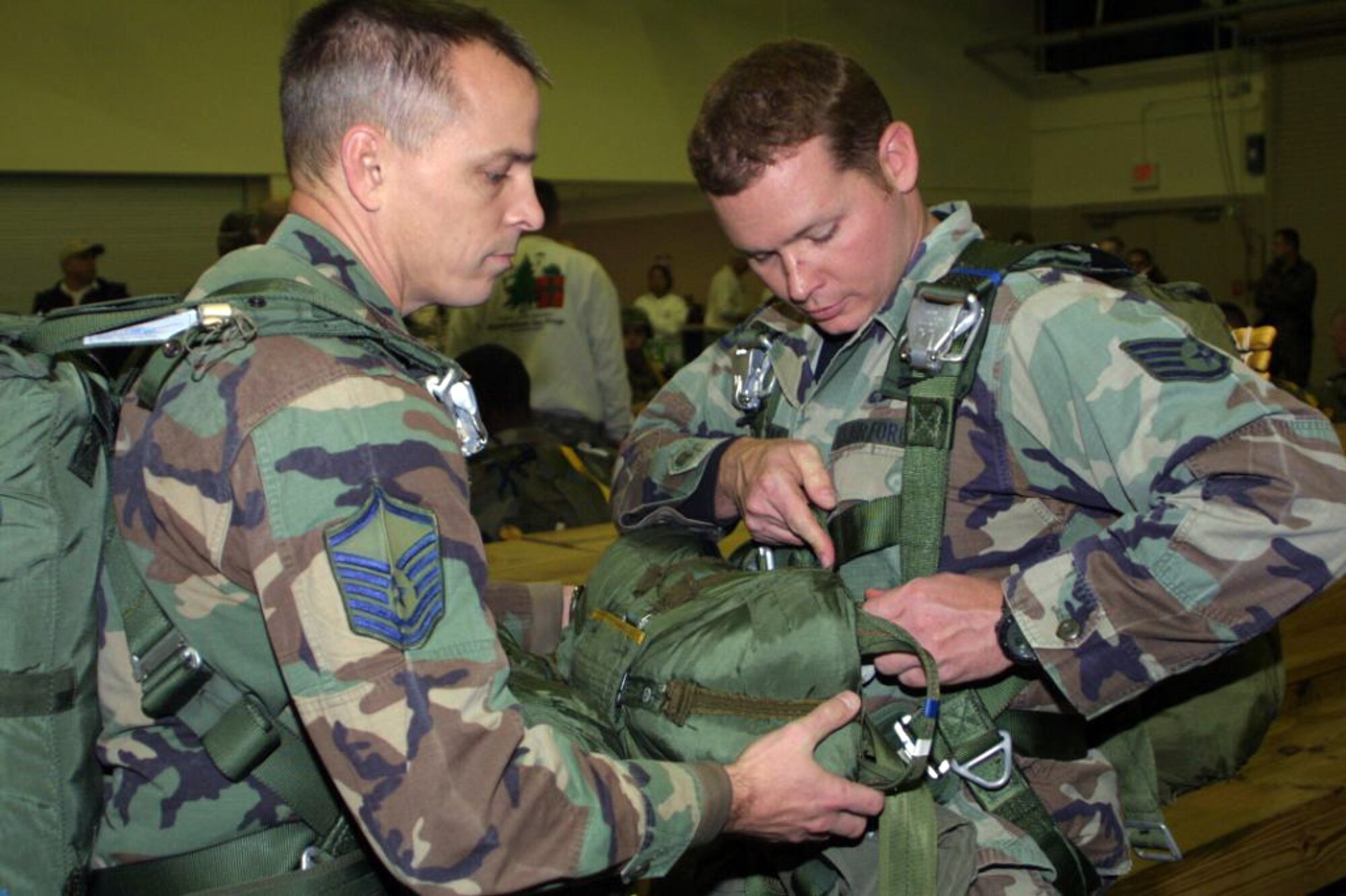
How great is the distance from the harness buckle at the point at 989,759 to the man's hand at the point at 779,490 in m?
0.34

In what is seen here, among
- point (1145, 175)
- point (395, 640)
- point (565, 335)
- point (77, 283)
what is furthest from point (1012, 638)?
point (1145, 175)

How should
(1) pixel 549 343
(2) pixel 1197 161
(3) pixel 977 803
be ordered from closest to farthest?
(3) pixel 977 803, (1) pixel 549 343, (2) pixel 1197 161

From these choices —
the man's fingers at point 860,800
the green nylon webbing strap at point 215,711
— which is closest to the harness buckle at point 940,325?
the man's fingers at point 860,800

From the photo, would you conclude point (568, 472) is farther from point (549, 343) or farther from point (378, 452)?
point (378, 452)

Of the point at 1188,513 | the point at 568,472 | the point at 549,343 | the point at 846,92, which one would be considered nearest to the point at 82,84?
the point at 549,343

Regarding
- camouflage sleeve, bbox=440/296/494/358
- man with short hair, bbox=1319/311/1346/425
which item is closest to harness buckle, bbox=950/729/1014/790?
camouflage sleeve, bbox=440/296/494/358

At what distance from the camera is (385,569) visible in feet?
4.30

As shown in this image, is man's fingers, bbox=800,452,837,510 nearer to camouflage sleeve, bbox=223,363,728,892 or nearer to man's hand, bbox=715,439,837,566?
man's hand, bbox=715,439,837,566

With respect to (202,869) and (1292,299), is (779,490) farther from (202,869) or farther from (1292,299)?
(1292,299)

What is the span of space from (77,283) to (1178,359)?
8.36m

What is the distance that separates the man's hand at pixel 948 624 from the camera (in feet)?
5.98

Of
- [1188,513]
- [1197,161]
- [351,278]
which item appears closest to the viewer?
[351,278]

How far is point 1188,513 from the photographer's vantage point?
1.74 metres

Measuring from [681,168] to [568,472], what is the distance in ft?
28.4
